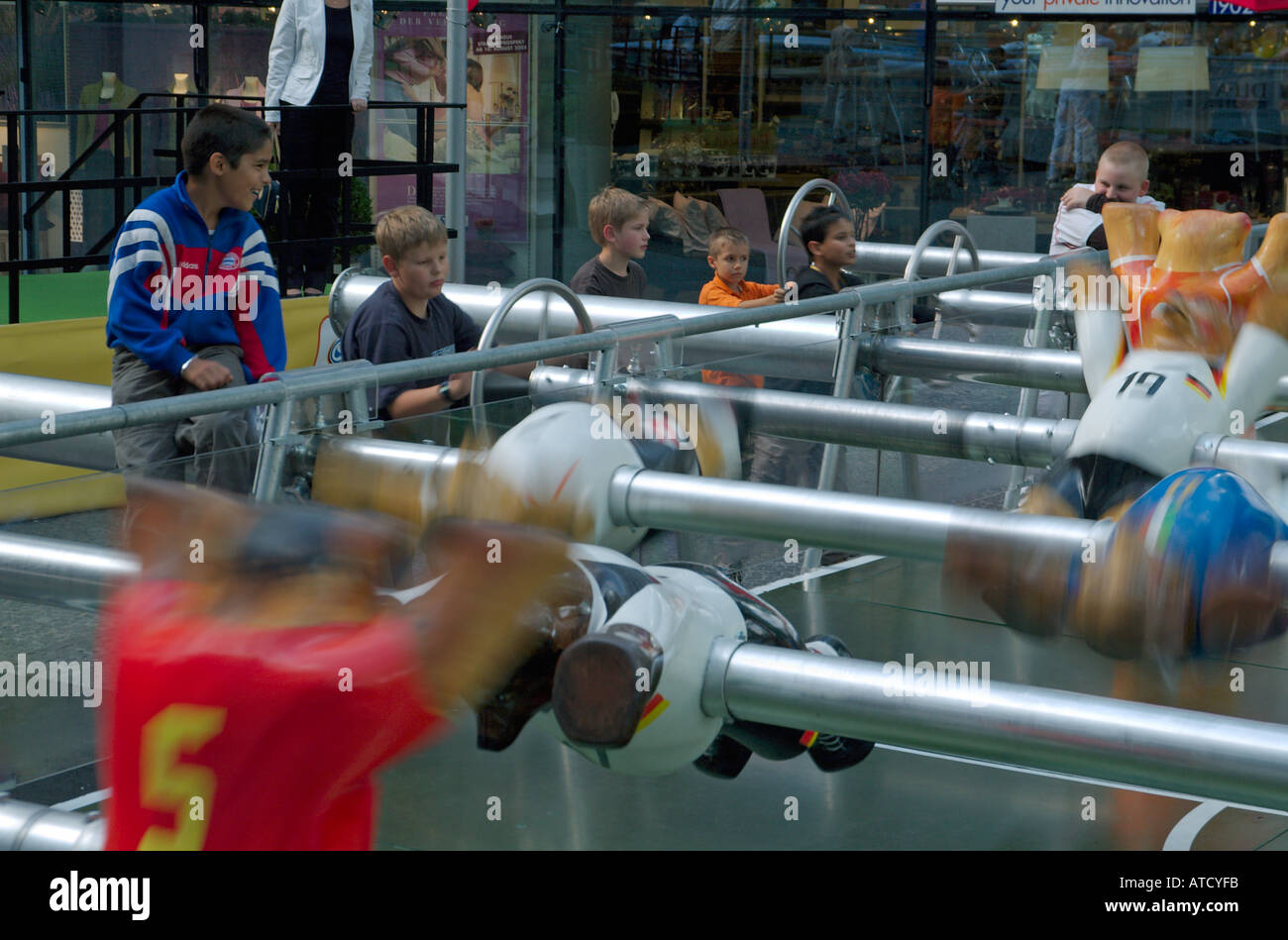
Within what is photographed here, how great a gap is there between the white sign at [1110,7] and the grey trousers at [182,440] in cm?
923

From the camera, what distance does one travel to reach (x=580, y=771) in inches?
127

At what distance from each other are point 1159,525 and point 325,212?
825 cm

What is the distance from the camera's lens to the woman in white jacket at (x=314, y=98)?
9.14 meters

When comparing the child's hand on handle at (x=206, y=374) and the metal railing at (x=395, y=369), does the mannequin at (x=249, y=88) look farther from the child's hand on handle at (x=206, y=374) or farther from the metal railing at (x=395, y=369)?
the metal railing at (x=395, y=369)

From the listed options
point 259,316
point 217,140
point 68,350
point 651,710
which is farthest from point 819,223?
point 651,710

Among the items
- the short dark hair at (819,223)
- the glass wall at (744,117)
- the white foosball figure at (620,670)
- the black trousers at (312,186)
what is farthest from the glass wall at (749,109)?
the white foosball figure at (620,670)

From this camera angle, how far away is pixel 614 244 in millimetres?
5918

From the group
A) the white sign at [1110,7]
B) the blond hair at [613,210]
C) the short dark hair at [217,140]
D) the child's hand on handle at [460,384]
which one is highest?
the white sign at [1110,7]

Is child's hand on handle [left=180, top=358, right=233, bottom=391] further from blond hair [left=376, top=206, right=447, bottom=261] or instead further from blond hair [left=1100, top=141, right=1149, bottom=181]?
blond hair [left=1100, top=141, right=1149, bottom=181]

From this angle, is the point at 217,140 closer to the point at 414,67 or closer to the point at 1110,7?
the point at 414,67

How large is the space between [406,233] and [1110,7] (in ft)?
29.1

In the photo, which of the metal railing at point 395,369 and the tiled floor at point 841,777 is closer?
the tiled floor at point 841,777

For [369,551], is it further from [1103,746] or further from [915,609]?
[915,609]

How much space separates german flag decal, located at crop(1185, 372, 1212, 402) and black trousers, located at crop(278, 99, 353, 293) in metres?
7.15
